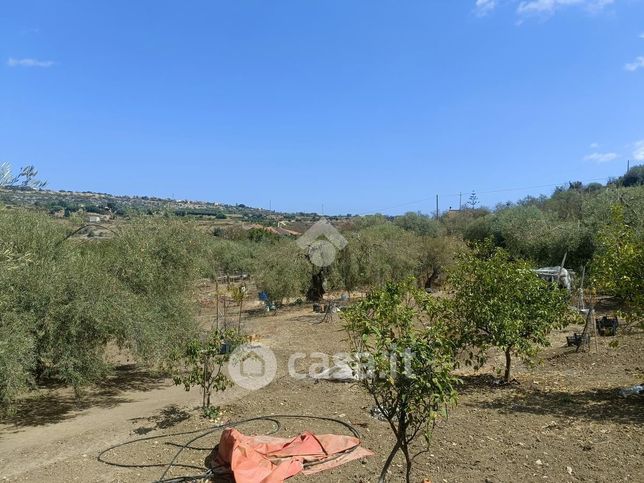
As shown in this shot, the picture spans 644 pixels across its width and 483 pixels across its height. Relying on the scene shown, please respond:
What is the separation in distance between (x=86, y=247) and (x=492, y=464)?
10.6 meters

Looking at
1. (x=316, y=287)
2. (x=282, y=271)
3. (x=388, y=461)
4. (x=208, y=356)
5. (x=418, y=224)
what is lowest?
(x=388, y=461)

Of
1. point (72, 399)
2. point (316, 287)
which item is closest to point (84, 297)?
point (72, 399)

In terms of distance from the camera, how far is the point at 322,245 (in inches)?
933

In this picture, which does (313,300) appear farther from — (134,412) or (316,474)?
(316,474)

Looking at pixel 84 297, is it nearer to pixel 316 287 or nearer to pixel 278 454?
pixel 278 454

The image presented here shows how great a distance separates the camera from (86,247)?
12031 mm

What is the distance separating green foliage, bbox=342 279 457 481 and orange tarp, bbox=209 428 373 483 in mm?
1853

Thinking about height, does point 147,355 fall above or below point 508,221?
below

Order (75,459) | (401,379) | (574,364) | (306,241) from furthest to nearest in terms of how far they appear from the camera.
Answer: (306,241)
(574,364)
(75,459)
(401,379)

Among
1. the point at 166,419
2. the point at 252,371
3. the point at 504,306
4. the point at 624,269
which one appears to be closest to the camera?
the point at 624,269

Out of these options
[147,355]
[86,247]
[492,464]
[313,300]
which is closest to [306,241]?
[313,300]

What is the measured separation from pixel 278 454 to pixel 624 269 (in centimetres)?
587

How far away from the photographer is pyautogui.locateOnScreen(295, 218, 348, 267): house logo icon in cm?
2367

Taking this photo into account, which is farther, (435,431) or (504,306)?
(504,306)
